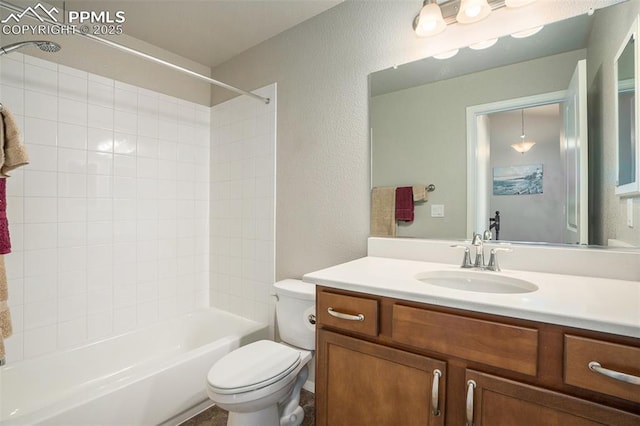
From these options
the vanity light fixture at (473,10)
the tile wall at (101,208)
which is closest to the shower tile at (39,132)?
the tile wall at (101,208)

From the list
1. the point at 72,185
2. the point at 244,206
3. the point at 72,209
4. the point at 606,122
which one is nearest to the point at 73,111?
the point at 72,185

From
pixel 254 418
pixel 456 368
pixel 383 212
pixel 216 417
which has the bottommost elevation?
pixel 216 417

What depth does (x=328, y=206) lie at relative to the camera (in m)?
1.93

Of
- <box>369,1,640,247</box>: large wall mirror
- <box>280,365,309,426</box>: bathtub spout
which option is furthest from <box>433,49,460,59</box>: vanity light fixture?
<box>280,365,309,426</box>: bathtub spout

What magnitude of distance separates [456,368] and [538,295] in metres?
0.33

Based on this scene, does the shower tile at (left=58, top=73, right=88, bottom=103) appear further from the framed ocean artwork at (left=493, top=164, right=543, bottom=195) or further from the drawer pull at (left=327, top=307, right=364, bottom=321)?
the framed ocean artwork at (left=493, top=164, right=543, bottom=195)

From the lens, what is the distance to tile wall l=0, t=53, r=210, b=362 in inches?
69.3

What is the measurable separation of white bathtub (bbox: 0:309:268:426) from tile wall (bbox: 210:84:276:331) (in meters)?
0.23

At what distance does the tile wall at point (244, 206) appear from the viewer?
7.34ft

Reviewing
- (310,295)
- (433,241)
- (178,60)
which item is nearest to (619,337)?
(433,241)

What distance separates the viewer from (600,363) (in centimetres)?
74

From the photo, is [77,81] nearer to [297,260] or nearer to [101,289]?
[101,289]

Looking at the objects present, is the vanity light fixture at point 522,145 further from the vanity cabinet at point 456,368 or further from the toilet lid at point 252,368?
the toilet lid at point 252,368

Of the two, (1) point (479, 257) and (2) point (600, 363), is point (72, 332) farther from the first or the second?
(2) point (600, 363)
